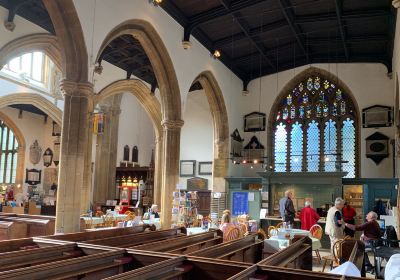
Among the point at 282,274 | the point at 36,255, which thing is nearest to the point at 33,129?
the point at 36,255

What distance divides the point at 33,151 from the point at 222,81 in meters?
10.6

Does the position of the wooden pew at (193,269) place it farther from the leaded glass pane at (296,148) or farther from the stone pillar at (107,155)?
the stone pillar at (107,155)

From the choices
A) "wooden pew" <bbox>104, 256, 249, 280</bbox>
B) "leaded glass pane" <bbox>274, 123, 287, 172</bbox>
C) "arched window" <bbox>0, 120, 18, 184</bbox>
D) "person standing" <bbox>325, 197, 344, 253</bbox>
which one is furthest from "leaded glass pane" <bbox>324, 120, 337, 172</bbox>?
"arched window" <bbox>0, 120, 18, 184</bbox>

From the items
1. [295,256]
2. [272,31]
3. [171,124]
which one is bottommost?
[295,256]

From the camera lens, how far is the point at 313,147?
15.2 metres

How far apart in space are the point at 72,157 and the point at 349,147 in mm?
10561

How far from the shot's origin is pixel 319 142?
15.2 metres

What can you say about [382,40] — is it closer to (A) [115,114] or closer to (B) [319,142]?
(B) [319,142]

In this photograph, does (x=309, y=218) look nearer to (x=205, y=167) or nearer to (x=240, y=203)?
(x=240, y=203)

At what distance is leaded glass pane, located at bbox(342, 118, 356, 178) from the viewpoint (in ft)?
47.3

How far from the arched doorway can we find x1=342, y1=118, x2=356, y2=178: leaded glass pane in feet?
22.3

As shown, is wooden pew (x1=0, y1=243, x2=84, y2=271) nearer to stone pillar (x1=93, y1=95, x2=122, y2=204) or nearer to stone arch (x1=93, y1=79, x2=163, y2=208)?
stone arch (x1=93, y1=79, x2=163, y2=208)

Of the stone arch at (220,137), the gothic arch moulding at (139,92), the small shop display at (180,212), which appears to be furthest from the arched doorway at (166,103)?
the stone arch at (220,137)

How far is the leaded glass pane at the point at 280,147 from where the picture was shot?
15586 millimetres
